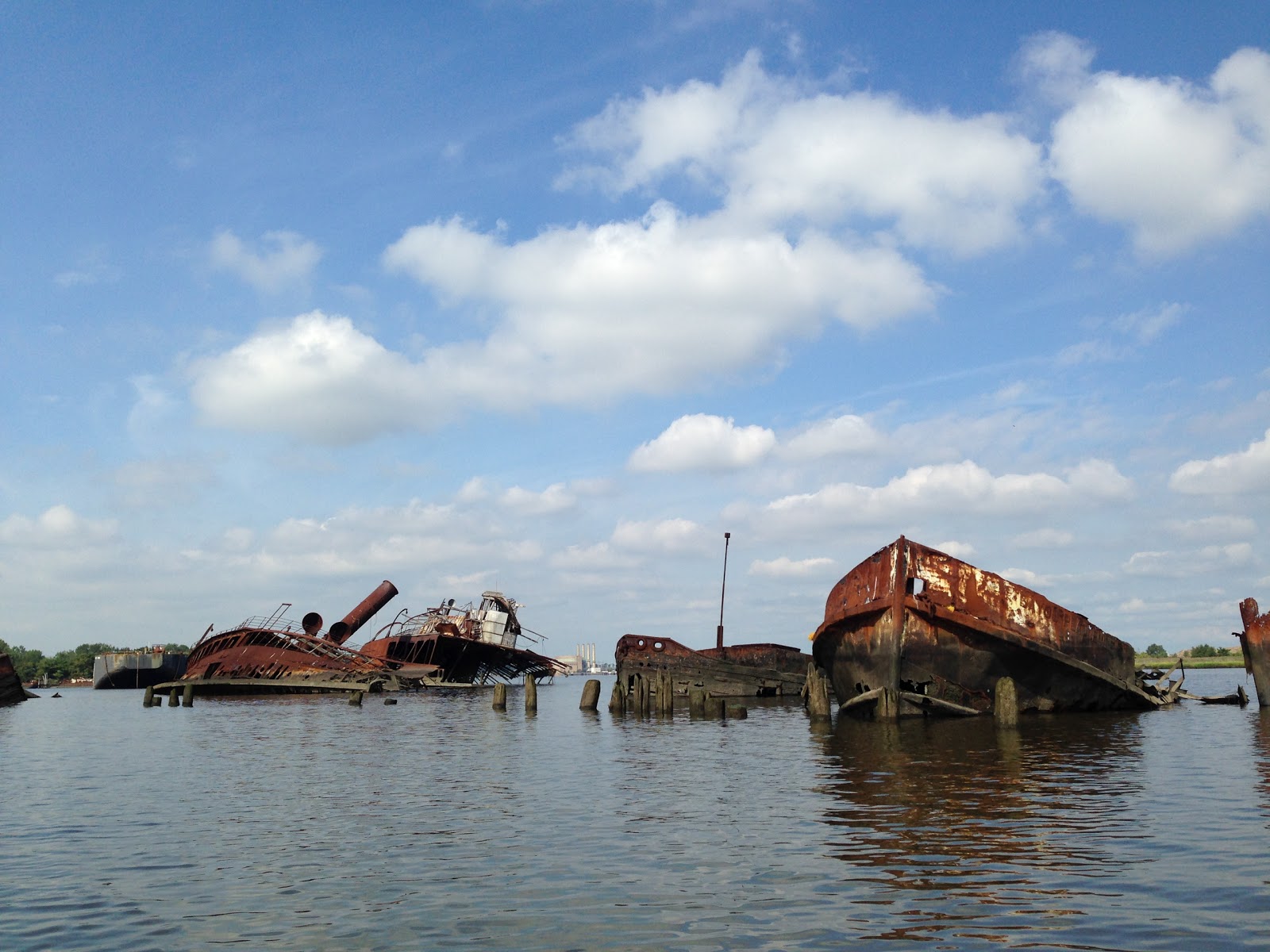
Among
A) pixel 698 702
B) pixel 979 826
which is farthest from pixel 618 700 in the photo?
pixel 979 826

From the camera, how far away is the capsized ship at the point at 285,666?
189 ft

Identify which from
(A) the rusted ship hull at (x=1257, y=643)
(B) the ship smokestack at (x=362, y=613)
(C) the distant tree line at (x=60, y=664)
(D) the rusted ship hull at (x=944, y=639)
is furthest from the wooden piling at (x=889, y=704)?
(C) the distant tree line at (x=60, y=664)

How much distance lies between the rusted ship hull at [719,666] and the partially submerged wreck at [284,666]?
17484 mm

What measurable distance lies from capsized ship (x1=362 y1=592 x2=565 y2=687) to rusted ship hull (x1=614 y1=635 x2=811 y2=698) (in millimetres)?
23597

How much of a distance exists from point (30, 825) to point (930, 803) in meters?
12.8

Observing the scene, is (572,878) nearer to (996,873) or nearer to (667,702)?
(996,873)

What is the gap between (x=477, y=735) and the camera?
28.6 metres

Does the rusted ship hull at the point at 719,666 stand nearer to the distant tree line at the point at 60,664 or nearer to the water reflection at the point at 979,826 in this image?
the water reflection at the point at 979,826

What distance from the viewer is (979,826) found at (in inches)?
490

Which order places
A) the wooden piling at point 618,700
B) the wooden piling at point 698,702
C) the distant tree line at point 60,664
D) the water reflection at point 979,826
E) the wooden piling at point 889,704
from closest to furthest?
1. the water reflection at point 979,826
2. the wooden piling at point 889,704
3. the wooden piling at point 698,702
4. the wooden piling at point 618,700
5. the distant tree line at point 60,664

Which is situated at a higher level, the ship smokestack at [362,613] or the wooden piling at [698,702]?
the ship smokestack at [362,613]

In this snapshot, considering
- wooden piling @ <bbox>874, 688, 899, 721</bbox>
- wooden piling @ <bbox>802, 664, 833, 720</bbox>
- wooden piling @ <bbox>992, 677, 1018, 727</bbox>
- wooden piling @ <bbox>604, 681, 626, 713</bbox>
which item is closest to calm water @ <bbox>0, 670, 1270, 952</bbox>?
wooden piling @ <bbox>992, 677, 1018, 727</bbox>

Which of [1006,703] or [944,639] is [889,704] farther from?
[1006,703]

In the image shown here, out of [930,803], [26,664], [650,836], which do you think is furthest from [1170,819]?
[26,664]
